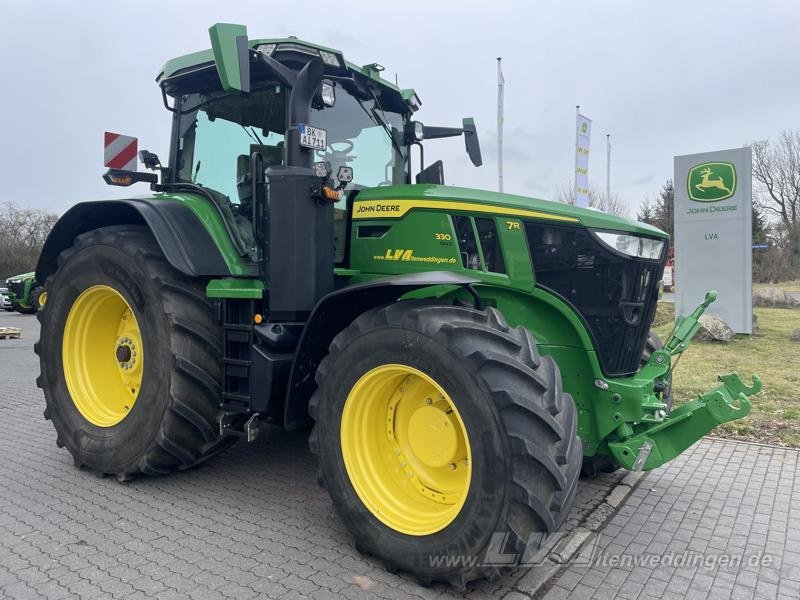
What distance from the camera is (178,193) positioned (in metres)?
4.49

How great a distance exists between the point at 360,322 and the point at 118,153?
3.18m

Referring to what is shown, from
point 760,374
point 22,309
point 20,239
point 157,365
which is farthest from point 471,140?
point 20,239

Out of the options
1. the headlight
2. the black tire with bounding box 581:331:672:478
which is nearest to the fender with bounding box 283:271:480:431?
the headlight

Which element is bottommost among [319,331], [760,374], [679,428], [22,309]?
[760,374]

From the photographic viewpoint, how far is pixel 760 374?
7977 mm

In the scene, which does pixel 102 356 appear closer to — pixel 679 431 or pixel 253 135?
pixel 253 135

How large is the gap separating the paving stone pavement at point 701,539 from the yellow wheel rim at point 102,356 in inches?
128

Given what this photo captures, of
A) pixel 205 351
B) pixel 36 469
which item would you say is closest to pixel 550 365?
pixel 205 351

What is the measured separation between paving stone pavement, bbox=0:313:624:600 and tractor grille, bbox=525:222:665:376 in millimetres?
1116

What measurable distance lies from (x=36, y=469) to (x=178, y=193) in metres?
2.33

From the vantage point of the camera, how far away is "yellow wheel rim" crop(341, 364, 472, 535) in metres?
2.96

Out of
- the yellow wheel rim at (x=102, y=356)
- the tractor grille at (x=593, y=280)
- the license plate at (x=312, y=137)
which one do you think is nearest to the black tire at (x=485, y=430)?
the tractor grille at (x=593, y=280)

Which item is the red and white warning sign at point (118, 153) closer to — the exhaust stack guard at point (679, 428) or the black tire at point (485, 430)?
the black tire at point (485, 430)

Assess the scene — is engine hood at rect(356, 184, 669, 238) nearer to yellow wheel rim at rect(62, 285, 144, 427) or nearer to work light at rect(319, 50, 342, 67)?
work light at rect(319, 50, 342, 67)
